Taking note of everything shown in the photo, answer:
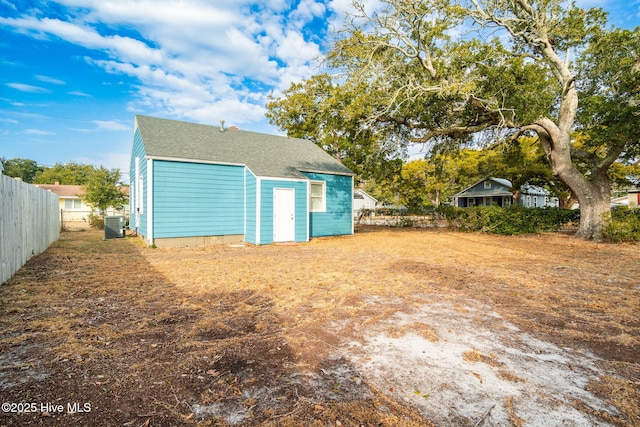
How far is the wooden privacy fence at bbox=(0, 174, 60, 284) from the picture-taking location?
5.25 meters

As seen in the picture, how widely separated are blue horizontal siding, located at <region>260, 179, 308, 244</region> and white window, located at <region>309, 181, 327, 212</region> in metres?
1.47

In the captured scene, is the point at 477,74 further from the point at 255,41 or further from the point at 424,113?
the point at 255,41

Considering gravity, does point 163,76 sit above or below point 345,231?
above

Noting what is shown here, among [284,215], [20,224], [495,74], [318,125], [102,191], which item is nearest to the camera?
[20,224]

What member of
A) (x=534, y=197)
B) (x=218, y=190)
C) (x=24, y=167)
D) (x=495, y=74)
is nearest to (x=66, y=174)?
(x=24, y=167)

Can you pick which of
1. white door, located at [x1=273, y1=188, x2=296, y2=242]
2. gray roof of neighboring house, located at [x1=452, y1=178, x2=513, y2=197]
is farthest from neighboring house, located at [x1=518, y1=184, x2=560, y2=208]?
white door, located at [x1=273, y1=188, x2=296, y2=242]

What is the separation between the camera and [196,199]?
36.2ft

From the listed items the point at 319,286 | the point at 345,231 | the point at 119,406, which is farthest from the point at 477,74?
the point at 119,406

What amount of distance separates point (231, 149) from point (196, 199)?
290 centimetres

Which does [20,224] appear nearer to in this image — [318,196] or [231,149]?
[231,149]

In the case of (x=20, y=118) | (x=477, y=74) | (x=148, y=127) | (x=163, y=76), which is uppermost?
(x=20, y=118)

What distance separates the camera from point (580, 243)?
11.0m

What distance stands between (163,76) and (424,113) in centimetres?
1203

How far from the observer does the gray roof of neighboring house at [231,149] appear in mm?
11073
